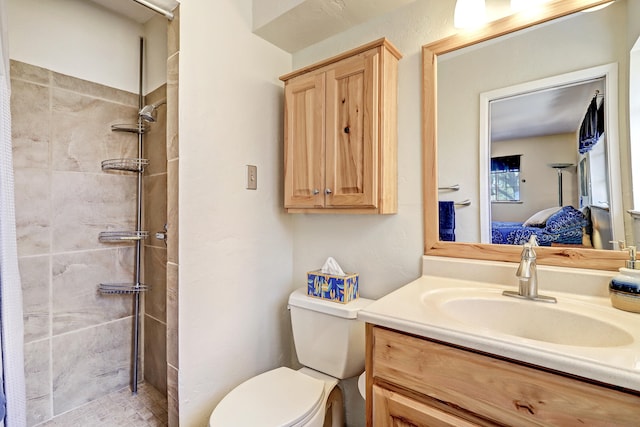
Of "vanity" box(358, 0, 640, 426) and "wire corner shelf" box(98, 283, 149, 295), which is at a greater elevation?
"vanity" box(358, 0, 640, 426)

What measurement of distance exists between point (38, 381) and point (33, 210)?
2.82 feet

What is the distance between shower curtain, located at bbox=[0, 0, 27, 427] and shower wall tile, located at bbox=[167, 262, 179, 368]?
0.45 m

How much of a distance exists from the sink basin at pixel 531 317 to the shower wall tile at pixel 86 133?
1900 mm

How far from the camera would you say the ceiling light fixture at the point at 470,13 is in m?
1.12

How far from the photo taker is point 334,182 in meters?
1.35

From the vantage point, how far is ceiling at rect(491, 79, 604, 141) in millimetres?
982

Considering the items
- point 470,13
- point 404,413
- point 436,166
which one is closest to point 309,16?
point 470,13

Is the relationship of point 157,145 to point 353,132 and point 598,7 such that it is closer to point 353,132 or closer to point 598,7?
point 353,132

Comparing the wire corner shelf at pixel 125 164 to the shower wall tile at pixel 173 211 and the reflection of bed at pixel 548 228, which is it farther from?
the reflection of bed at pixel 548 228

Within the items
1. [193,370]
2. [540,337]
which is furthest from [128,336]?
[540,337]

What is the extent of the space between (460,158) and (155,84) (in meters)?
1.81

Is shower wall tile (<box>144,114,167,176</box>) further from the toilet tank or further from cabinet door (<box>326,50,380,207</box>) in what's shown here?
the toilet tank

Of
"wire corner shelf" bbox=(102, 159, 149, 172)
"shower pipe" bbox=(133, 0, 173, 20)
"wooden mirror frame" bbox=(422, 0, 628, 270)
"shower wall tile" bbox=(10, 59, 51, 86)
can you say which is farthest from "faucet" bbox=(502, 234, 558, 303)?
"shower wall tile" bbox=(10, 59, 51, 86)

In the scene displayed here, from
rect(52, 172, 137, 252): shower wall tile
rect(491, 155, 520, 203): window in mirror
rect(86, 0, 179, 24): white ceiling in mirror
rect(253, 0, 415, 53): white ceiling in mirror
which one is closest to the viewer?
rect(491, 155, 520, 203): window in mirror
